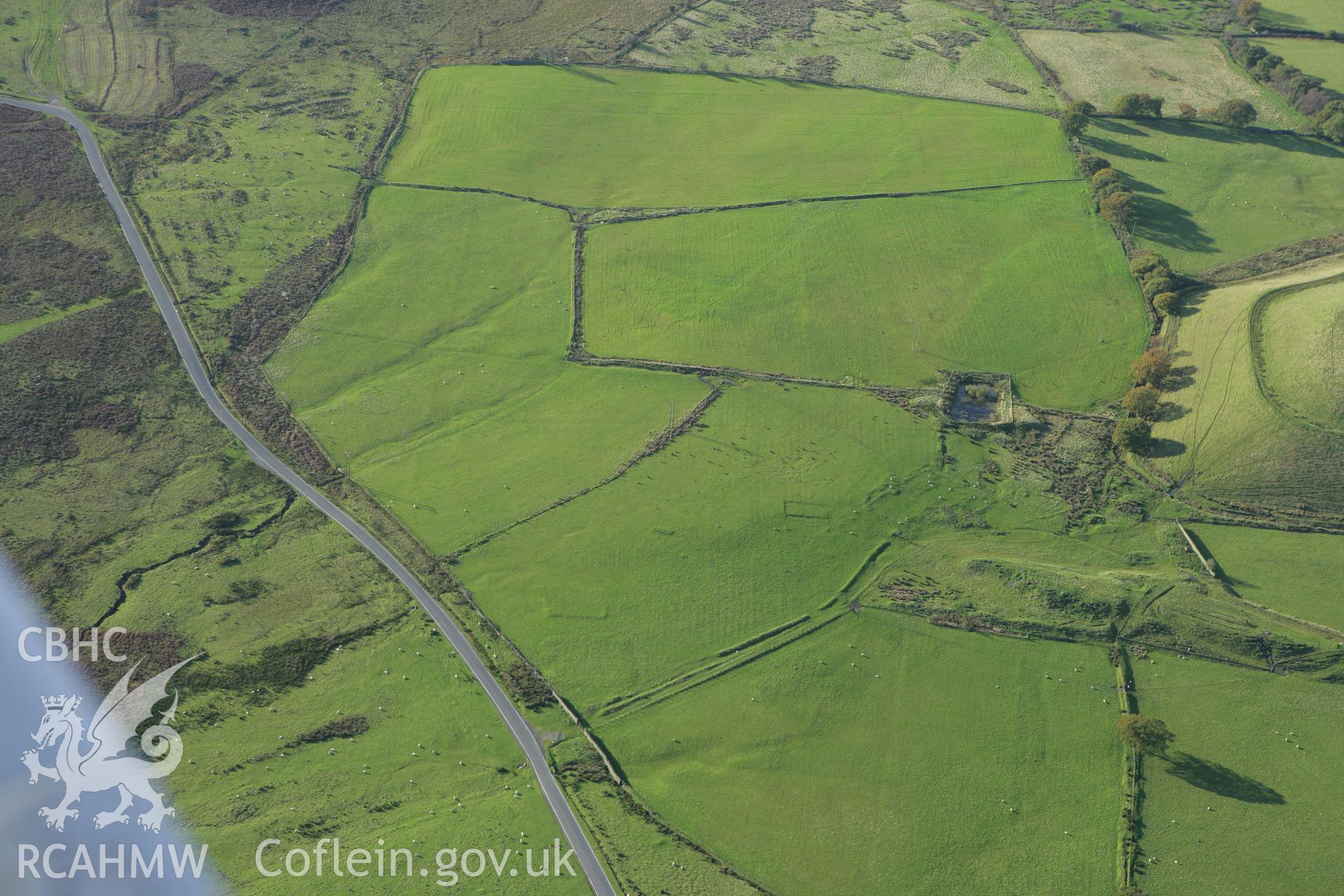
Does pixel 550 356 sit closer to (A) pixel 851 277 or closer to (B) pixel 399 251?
(B) pixel 399 251

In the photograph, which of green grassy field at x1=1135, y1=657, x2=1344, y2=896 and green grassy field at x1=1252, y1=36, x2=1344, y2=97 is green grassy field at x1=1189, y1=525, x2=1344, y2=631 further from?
→ green grassy field at x1=1252, y1=36, x2=1344, y2=97

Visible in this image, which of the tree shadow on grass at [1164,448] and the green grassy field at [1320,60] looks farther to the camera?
the green grassy field at [1320,60]

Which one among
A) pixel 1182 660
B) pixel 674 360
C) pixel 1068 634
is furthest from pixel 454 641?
pixel 1182 660

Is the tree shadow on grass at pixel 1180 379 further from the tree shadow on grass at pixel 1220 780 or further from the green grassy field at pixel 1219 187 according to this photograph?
the tree shadow on grass at pixel 1220 780

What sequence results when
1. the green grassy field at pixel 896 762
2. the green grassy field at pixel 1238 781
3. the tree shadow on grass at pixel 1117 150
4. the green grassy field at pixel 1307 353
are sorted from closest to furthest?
the green grassy field at pixel 1238 781 < the green grassy field at pixel 896 762 < the green grassy field at pixel 1307 353 < the tree shadow on grass at pixel 1117 150

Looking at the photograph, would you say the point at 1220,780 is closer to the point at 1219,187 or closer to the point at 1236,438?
the point at 1236,438

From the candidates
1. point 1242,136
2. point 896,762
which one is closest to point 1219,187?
point 1242,136

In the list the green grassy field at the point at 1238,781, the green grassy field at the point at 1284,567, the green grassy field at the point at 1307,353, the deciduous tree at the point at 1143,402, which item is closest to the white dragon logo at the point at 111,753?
the green grassy field at the point at 1238,781
